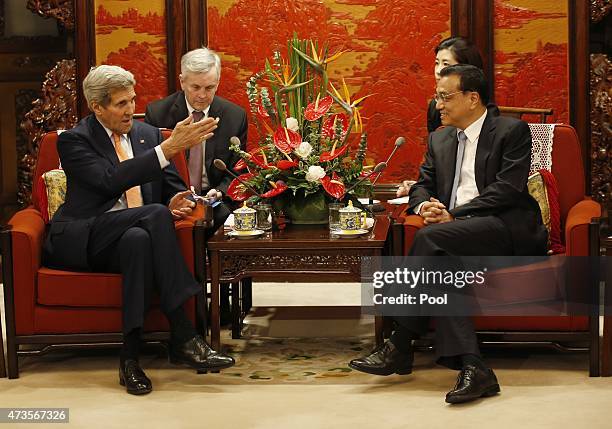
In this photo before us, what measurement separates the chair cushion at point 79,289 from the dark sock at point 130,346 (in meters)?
0.17

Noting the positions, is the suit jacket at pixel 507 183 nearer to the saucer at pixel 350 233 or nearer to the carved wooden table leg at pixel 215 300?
the saucer at pixel 350 233

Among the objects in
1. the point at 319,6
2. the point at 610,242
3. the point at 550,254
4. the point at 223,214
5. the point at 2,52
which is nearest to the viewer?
the point at 610,242

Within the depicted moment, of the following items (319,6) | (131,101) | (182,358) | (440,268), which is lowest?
(182,358)

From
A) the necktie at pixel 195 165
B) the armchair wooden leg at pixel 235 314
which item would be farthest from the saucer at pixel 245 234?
the necktie at pixel 195 165

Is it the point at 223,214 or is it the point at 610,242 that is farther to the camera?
the point at 223,214

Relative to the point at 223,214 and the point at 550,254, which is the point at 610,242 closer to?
the point at 550,254

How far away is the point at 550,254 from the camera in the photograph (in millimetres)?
4270

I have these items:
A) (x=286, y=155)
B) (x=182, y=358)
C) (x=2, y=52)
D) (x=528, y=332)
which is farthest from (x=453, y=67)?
(x=2, y=52)

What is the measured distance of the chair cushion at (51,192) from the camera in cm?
448

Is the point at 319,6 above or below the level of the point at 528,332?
above

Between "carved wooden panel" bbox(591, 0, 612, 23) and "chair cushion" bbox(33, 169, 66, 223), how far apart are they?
9.62 ft

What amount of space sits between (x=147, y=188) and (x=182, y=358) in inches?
28.6

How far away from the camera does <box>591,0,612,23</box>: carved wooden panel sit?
19.1 ft

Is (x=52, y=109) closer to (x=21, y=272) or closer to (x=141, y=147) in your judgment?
(x=141, y=147)
